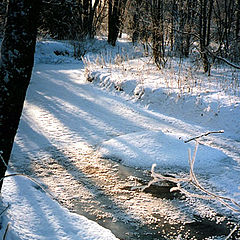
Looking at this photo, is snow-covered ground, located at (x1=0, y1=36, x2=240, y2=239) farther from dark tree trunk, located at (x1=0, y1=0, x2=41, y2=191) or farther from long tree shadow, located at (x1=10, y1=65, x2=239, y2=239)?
dark tree trunk, located at (x1=0, y1=0, x2=41, y2=191)

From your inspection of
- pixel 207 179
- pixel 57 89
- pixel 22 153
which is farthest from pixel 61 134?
pixel 57 89

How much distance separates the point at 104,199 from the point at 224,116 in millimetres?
3166

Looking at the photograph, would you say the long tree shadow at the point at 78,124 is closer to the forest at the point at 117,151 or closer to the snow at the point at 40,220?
the forest at the point at 117,151

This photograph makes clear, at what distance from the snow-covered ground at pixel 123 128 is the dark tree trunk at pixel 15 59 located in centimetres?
78

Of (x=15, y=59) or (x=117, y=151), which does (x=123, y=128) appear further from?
(x=15, y=59)

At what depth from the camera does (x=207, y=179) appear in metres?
3.64

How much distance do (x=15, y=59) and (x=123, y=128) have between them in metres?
3.63

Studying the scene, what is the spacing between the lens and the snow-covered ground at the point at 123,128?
8.64 ft

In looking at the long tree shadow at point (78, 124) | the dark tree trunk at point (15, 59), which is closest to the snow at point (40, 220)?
the long tree shadow at point (78, 124)

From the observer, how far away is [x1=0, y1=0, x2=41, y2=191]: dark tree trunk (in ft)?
6.30

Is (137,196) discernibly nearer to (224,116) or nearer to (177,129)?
(177,129)

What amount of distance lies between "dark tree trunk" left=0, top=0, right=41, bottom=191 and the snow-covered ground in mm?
784

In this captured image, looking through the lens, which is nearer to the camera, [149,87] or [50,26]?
[149,87]

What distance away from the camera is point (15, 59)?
196 centimetres
